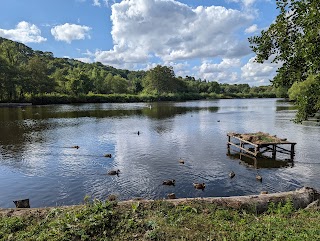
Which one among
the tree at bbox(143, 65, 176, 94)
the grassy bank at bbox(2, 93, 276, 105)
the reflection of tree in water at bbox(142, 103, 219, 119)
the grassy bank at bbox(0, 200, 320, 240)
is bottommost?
the reflection of tree in water at bbox(142, 103, 219, 119)

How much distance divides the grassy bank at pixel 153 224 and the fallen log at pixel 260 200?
54 cm

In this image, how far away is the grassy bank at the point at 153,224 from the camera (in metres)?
7.14

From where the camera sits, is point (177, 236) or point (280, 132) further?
point (280, 132)

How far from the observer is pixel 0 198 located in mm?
15047

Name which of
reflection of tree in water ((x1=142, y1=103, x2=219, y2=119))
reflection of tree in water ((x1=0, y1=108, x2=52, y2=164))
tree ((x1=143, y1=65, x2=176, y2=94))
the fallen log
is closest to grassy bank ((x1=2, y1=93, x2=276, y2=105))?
tree ((x1=143, y1=65, x2=176, y2=94))

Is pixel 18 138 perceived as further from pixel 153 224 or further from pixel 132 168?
pixel 153 224

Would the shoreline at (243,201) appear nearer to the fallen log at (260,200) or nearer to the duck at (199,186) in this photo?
the fallen log at (260,200)

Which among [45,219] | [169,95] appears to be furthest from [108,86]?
[45,219]

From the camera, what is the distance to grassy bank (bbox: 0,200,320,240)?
714 cm

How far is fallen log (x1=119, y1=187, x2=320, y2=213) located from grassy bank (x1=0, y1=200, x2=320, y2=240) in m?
0.54

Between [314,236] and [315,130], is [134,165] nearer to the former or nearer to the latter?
[314,236]

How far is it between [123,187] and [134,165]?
4.86m

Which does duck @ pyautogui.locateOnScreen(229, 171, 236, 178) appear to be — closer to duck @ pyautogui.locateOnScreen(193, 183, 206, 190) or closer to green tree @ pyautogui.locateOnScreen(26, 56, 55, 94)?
duck @ pyautogui.locateOnScreen(193, 183, 206, 190)

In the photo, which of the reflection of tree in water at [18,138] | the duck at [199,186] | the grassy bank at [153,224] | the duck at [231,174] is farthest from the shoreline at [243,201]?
the reflection of tree in water at [18,138]
